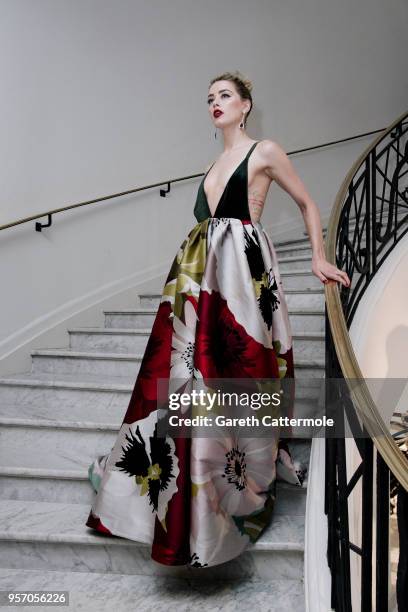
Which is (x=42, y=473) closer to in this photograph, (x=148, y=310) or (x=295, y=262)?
(x=148, y=310)

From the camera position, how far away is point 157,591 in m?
1.62

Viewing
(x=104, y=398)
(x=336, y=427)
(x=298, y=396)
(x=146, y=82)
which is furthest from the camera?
(x=146, y=82)

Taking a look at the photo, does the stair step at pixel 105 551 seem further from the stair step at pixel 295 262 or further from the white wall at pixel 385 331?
the stair step at pixel 295 262

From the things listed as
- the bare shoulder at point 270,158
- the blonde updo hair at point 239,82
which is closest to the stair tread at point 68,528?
the bare shoulder at point 270,158

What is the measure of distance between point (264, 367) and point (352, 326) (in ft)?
3.91

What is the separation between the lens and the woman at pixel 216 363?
149 cm

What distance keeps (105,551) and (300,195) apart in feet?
4.61

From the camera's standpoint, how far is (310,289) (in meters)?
3.35

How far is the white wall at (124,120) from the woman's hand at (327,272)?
2183 mm

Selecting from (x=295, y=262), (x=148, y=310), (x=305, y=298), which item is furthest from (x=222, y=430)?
(x=295, y=262)

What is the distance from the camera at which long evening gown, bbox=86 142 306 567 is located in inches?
58.3

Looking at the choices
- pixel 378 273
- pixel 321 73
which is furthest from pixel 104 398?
pixel 321 73

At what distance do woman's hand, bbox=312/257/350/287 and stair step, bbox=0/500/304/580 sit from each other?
0.85m

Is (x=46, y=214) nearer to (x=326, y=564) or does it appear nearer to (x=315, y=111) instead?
(x=326, y=564)
